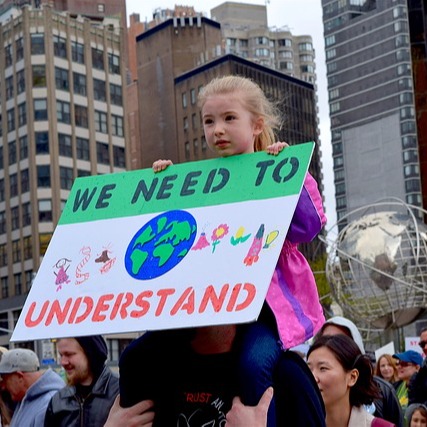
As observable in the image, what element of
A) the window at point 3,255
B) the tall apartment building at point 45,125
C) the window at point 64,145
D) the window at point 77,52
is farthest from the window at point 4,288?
the window at point 77,52

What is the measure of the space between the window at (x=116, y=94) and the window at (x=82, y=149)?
436 centimetres

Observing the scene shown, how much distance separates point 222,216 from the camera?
3521 mm

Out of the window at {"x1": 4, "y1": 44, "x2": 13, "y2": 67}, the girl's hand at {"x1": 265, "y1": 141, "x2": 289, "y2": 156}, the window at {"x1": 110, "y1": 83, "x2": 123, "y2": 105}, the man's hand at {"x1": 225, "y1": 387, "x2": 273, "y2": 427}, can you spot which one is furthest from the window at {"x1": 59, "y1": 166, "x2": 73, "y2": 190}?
the man's hand at {"x1": 225, "y1": 387, "x2": 273, "y2": 427}

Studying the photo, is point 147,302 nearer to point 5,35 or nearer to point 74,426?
point 74,426

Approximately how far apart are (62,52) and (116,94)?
17.6 feet

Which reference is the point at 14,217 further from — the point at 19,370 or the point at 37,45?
the point at 19,370

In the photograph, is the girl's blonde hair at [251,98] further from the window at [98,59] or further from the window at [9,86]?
the window at [98,59]

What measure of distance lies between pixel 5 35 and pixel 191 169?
89683 mm

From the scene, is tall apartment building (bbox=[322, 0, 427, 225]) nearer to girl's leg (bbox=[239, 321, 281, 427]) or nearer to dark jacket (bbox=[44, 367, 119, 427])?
dark jacket (bbox=[44, 367, 119, 427])

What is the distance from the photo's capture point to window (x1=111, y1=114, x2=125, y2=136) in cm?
9138

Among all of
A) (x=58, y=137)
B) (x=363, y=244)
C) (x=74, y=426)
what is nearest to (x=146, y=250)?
(x=74, y=426)

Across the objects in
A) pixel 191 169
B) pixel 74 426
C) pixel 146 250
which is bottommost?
pixel 74 426

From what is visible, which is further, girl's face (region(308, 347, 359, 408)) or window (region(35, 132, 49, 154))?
window (region(35, 132, 49, 154))

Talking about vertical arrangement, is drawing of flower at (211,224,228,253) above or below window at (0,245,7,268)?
below
